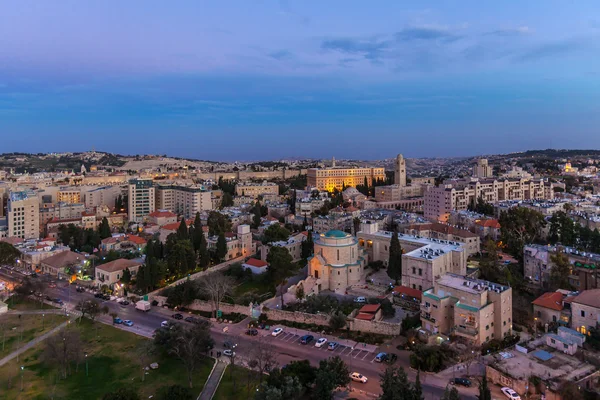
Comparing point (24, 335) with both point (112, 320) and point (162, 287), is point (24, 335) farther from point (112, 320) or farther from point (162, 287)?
point (162, 287)

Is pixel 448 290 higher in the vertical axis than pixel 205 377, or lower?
higher

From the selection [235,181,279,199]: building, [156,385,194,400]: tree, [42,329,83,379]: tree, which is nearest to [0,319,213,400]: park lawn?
[42,329,83,379]: tree

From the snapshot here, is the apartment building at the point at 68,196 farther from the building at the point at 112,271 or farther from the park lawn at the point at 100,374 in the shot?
the park lawn at the point at 100,374

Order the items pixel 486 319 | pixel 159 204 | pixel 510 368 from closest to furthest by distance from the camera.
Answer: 1. pixel 510 368
2. pixel 486 319
3. pixel 159 204

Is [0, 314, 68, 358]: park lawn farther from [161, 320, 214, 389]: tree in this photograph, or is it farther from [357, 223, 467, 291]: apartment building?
[357, 223, 467, 291]: apartment building

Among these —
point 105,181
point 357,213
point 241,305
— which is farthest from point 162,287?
point 105,181
